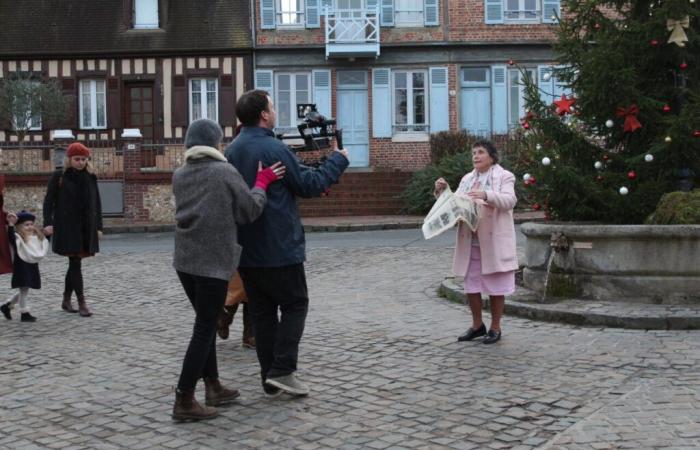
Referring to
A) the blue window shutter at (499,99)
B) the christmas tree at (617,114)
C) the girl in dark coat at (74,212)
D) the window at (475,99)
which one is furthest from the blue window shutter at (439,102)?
the girl in dark coat at (74,212)

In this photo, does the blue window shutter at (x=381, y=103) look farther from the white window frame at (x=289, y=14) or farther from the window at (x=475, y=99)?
the white window frame at (x=289, y=14)

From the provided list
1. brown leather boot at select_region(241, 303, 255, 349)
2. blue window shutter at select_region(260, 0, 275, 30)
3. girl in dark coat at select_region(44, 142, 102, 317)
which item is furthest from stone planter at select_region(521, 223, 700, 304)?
blue window shutter at select_region(260, 0, 275, 30)

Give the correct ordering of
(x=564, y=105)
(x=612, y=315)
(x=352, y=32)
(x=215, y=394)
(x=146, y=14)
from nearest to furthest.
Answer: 1. (x=215, y=394)
2. (x=612, y=315)
3. (x=564, y=105)
4. (x=352, y=32)
5. (x=146, y=14)

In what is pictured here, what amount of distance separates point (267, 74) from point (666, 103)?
20745mm

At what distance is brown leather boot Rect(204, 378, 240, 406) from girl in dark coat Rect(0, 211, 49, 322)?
3.75 metres

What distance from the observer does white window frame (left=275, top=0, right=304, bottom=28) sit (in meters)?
28.8

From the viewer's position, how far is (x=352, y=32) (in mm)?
28125

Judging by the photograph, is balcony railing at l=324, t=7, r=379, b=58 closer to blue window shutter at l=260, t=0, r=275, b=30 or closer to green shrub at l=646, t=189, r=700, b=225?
blue window shutter at l=260, t=0, r=275, b=30

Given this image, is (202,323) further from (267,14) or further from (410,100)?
(267,14)

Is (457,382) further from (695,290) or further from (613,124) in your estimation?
(613,124)

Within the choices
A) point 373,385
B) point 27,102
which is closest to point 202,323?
point 373,385

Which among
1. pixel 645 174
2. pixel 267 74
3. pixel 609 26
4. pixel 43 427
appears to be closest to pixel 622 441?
pixel 43 427

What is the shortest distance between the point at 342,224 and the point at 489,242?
13.7m

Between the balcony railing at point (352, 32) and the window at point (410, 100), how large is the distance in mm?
1297
